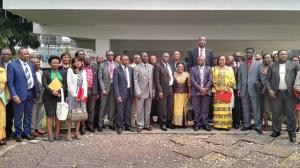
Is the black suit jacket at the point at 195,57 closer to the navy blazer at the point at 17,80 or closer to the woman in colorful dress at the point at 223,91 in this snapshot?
the woman in colorful dress at the point at 223,91

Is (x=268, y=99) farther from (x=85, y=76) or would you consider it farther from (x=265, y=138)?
(x=85, y=76)

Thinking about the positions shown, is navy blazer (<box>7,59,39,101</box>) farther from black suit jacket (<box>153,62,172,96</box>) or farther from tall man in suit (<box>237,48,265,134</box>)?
tall man in suit (<box>237,48,265,134</box>)

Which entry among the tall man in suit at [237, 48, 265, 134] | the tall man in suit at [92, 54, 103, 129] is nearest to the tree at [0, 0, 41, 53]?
the tall man in suit at [92, 54, 103, 129]

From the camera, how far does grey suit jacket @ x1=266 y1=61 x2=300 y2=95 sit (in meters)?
7.99

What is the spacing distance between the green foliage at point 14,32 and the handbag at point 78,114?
5.99m

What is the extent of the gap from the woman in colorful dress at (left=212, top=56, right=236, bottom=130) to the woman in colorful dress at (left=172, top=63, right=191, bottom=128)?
0.64 meters

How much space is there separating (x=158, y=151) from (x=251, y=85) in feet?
9.40

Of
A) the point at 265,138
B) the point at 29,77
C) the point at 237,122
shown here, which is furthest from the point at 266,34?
the point at 29,77

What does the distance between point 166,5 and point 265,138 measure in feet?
15.4

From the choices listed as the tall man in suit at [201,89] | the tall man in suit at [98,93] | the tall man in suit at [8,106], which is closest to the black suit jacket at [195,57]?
the tall man in suit at [201,89]

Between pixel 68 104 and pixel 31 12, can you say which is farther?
pixel 31 12

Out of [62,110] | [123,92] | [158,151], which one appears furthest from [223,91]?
[62,110]

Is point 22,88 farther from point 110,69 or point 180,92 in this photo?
point 180,92

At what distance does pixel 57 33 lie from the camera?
13.4m
